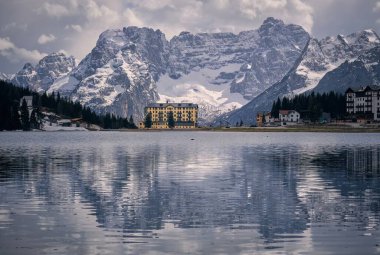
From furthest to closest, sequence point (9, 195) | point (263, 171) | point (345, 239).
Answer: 1. point (263, 171)
2. point (9, 195)
3. point (345, 239)

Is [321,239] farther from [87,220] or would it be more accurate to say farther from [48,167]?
[48,167]

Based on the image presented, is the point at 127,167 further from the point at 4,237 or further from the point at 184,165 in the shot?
the point at 4,237

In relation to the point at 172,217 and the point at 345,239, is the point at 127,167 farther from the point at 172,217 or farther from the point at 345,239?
the point at 345,239

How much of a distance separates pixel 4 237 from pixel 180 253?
10423mm

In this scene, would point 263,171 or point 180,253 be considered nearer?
point 180,253

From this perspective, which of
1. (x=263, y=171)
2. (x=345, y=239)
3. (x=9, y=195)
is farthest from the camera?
(x=263, y=171)

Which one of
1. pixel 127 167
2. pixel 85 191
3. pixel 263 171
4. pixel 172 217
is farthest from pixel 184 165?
pixel 172 217

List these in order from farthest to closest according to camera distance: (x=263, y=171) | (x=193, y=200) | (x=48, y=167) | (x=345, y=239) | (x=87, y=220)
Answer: (x=48, y=167), (x=263, y=171), (x=193, y=200), (x=87, y=220), (x=345, y=239)

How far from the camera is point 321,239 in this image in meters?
35.0

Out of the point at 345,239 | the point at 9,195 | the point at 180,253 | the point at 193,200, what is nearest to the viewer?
the point at 180,253

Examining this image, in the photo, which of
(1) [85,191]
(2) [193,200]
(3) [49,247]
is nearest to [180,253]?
(3) [49,247]

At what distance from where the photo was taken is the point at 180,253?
3155 cm

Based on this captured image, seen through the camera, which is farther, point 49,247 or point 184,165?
point 184,165

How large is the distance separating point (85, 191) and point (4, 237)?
20167 mm
